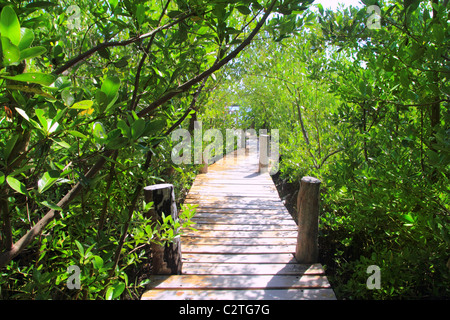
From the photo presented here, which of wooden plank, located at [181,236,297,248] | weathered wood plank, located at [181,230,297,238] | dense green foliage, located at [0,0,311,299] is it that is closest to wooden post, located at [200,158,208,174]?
weathered wood plank, located at [181,230,297,238]

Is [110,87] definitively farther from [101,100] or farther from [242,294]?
[242,294]

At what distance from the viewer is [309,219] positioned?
262 cm

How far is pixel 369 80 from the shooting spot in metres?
2.17

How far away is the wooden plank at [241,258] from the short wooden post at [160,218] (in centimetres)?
29

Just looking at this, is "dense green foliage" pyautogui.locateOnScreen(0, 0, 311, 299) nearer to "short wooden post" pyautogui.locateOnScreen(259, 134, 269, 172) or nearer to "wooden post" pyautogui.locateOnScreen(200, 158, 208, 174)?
"wooden post" pyautogui.locateOnScreen(200, 158, 208, 174)

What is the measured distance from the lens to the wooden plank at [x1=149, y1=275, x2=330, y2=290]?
92.6 inches

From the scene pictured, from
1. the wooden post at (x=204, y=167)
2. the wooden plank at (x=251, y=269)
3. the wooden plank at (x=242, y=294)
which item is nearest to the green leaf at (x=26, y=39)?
the wooden plank at (x=242, y=294)

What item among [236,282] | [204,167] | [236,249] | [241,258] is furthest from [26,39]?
[204,167]

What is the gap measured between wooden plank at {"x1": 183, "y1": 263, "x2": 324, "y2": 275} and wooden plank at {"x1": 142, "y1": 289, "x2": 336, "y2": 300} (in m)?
0.26

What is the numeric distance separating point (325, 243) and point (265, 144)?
11.4 feet

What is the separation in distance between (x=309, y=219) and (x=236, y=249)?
907 millimetres
